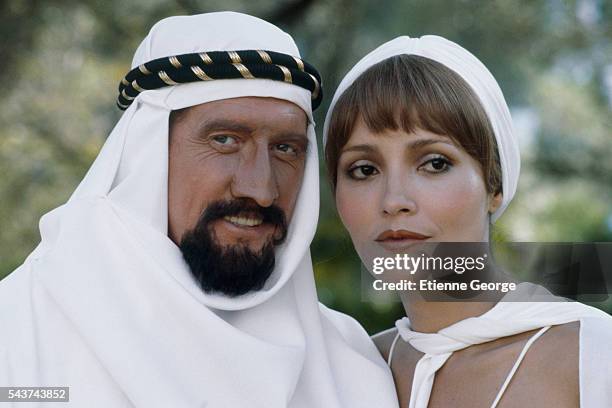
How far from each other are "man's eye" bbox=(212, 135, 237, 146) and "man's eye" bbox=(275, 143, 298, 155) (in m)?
0.18

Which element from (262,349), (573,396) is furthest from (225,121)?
(573,396)

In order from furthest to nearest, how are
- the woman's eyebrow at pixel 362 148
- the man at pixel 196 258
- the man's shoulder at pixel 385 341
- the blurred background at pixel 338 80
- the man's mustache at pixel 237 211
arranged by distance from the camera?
the blurred background at pixel 338 80, the man's shoulder at pixel 385 341, the man's mustache at pixel 237 211, the woman's eyebrow at pixel 362 148, the man at pixel 196 258

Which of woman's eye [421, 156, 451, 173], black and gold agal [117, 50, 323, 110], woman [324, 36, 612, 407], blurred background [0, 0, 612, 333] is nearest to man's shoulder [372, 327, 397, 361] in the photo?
woman [324, 36, 612, 407]

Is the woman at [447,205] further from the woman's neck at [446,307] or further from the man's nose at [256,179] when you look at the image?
the man's nose at [256,179]

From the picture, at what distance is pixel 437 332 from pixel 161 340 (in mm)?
1008

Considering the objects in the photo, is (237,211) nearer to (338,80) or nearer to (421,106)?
(421,106)

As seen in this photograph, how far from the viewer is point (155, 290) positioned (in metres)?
2.93

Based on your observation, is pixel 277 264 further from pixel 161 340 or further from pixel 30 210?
pixel 30 210

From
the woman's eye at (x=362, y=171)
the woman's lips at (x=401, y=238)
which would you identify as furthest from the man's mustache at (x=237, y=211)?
the woman's lips at (x=401, y=238)

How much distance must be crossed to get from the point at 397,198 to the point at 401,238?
15 centimetres

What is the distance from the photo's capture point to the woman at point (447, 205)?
9.39 feet

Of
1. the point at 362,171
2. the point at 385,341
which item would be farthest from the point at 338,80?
the point at 362,171

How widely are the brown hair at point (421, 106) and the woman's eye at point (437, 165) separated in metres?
0.08

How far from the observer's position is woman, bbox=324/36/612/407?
286 centimetres
